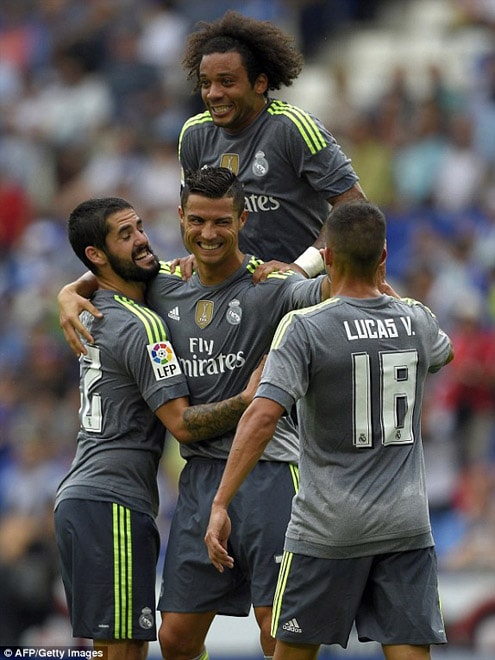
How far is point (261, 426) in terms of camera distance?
6273mm

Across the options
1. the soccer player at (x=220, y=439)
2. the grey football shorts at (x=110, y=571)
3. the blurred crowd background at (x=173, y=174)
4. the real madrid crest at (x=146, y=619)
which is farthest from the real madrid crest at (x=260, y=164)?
the blurred crowd background at (x=173, y=174)

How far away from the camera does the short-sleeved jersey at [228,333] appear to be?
7.12 metres

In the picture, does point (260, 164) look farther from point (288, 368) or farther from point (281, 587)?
point (281, 587)

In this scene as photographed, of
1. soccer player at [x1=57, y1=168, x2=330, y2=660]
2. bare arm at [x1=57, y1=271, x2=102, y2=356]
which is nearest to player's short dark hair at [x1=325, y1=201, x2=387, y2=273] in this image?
soccer player at [x1=57, y1=168, x2=330, y2=660]

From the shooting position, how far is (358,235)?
6.37m

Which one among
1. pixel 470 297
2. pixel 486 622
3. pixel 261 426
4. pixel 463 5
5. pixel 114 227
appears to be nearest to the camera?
pixel 261 426

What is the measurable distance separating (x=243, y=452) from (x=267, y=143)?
175cm

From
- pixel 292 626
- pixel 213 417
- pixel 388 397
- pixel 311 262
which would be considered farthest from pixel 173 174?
pixel 292 626

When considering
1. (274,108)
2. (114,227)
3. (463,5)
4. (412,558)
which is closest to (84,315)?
(114,227)

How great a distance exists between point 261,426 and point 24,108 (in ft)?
40.8

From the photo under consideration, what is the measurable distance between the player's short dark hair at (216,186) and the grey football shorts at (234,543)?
3.92 ft

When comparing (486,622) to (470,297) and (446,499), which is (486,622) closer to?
(446,499)

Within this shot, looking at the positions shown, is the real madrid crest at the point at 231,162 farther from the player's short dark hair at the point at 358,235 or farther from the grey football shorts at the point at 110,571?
the grey football shorts at the point at 110,571

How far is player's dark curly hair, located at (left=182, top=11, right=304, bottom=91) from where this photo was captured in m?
7.41
